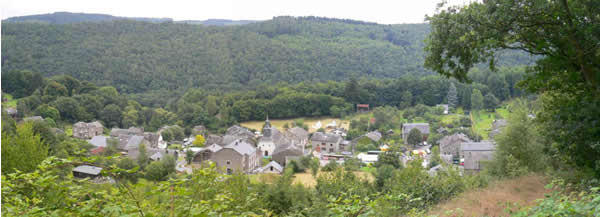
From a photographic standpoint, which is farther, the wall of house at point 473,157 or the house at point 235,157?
the house at point 235,157

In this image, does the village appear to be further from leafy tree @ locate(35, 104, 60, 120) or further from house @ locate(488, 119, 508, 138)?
leafy tree @ locate(35, 104, 60, 120)

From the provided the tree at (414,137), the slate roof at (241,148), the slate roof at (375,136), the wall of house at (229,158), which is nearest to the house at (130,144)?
the wall of house at (229,158)

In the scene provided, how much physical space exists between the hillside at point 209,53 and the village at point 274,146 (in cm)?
2340

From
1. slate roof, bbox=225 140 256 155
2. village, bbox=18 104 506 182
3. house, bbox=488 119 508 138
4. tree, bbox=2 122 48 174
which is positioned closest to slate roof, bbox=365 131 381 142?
village, bbox=18 104 506 182

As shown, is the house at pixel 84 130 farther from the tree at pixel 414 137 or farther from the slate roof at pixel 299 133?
the tree at pixel 414 137

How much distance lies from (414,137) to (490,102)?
14.2 metres

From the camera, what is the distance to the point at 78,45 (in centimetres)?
6200

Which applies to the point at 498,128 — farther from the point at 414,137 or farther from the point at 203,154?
the point at 203,154

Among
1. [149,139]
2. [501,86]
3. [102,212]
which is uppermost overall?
[102,212]

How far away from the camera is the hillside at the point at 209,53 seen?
5628 centimetres

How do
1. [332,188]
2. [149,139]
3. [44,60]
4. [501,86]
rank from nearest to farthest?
[332,188] < [149,139] < [501,86] < [44,60]

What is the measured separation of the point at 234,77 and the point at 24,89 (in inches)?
1266

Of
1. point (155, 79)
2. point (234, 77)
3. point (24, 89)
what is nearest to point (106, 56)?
point (155, 79)

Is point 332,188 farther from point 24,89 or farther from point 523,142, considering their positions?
point 24,89
